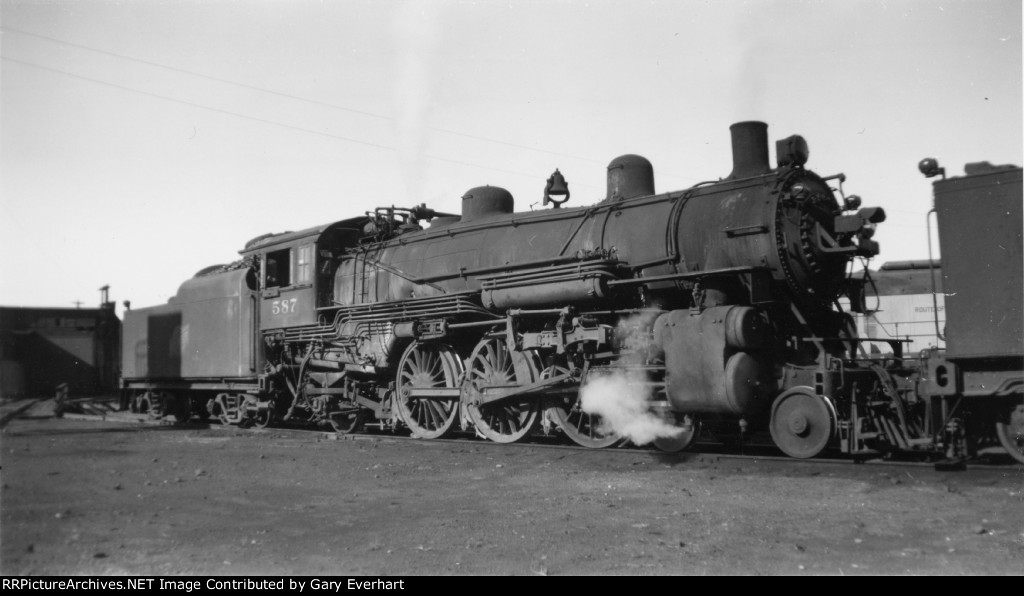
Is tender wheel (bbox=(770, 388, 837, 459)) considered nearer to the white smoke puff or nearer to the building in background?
the white smoke puff

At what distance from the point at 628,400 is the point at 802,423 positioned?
2.01 m

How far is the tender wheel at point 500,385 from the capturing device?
32.0 feet

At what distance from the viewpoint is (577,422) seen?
10070 millimetres

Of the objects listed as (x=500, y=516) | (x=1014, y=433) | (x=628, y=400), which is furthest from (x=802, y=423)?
(x=500, y=516)

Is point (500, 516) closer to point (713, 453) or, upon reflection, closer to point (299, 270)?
point (713, 453)

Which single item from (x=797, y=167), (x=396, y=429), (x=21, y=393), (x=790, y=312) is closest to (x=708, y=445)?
(x=790, y=312)

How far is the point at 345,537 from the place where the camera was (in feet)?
15.8

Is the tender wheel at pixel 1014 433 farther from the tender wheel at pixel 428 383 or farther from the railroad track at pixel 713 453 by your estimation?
the tender wheel at pixel 428 383

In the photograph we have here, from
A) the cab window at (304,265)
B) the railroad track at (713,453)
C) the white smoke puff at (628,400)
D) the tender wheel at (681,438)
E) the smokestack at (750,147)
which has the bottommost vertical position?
the railroad track at (713,453)

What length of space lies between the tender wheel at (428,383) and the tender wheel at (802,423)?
475cm

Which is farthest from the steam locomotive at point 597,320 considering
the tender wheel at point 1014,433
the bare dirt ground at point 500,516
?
the bare dirt ground at point 500,516

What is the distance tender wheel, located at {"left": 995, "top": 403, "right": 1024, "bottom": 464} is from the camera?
653 centimetres

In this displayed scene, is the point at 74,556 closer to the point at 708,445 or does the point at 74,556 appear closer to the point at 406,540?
the point at 406,540

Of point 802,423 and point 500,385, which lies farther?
point 500,385
